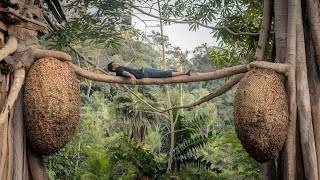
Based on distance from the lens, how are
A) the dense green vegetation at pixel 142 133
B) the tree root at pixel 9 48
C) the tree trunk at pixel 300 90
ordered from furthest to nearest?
the dense green vegetation at pixel 142 133
the tree trunk at pixel 300 90
the tree root at pixel 9 48

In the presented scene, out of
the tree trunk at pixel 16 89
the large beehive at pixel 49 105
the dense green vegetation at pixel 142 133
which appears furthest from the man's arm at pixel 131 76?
the dense green vegetation at pixel 142 133

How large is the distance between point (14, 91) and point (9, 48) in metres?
0.37

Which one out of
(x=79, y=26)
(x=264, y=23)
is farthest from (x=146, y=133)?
(x=264, y=23)

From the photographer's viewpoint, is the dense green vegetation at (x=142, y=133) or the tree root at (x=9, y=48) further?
the dense green vegetation at (x=142, y=133)

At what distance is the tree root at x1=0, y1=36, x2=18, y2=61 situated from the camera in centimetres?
339

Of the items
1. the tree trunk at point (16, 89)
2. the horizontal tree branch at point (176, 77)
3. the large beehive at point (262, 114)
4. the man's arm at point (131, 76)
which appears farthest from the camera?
the man's arm at point (131, 76)

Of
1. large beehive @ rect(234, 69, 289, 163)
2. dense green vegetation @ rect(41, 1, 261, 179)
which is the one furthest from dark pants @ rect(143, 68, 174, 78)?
dense green vegetation @ rect(41, 1, 261, 179)

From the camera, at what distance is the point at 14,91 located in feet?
11.3

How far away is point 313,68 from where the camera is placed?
429cm

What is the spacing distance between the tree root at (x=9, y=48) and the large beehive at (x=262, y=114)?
2025mm

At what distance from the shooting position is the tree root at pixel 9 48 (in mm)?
3390

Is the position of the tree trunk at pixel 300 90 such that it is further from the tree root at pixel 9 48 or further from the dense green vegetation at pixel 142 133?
the tree root at pixel 9 48

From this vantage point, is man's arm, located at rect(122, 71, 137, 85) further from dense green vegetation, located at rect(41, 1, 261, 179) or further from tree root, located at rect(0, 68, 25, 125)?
dense green vegetation, located at rect(41, 1, 261, 179)

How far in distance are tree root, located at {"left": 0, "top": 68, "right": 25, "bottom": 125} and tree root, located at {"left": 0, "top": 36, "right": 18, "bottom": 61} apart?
0.21 meters
